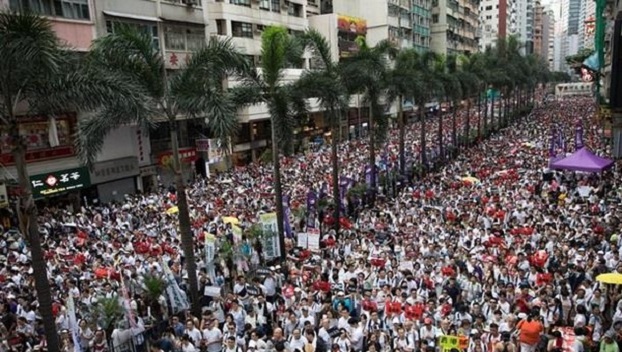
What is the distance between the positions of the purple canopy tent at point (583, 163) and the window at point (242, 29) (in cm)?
2434

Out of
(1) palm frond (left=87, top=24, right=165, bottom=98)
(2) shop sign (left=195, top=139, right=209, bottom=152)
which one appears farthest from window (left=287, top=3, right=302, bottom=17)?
(1) palm frond (left=87, top=24, right=165, bottom=98)

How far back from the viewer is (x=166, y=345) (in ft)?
33.0

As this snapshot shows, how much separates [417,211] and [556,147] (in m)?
14.5

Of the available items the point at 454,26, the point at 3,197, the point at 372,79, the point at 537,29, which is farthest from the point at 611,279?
the point at 537,29

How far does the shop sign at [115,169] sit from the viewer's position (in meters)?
28.2

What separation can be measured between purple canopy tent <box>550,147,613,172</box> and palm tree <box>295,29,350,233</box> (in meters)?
9.41

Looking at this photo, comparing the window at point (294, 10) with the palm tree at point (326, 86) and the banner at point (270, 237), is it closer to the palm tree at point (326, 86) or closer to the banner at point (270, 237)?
the palm tree at point (326, 86)

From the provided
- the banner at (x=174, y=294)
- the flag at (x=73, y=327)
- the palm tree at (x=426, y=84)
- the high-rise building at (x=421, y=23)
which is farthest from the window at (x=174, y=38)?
the high-rise building at (x=421, y=23)

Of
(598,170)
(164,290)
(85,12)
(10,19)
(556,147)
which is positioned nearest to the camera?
(10,19)

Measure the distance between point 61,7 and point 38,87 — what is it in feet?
57.0

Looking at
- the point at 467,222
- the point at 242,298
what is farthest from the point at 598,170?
the point at 242,298

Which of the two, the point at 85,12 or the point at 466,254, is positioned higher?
the point at 85,12

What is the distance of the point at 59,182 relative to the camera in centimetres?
2605

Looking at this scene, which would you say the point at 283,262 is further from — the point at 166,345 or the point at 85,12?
the point at 85,12
